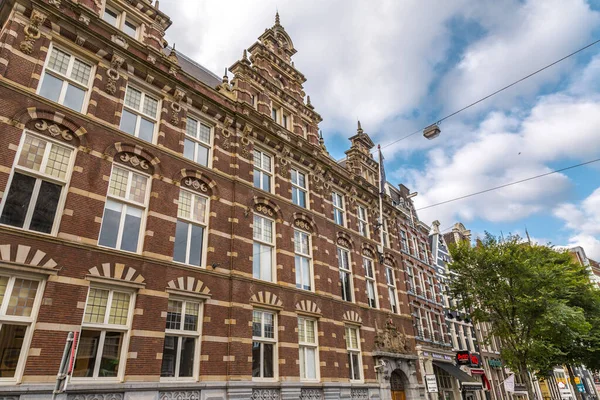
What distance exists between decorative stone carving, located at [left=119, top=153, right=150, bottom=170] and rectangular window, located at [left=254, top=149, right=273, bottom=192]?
5.65 metres

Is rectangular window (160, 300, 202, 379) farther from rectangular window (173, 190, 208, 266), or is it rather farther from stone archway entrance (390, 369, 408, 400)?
stone archway entrance (390, 369, 408, 400)

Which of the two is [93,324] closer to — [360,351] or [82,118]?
[82,118]

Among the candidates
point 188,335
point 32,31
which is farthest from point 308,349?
point 32,31

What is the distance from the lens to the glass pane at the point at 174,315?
12820 millimetres

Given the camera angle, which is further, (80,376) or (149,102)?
(149,102)

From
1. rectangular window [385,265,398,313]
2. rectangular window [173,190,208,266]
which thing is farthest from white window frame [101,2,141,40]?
rectangular window [385,265,398,313]

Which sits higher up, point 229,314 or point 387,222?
point 387,222

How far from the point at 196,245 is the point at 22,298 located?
19.3 ft

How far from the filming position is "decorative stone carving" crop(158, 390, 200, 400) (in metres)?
11.6

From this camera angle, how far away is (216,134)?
17.5m

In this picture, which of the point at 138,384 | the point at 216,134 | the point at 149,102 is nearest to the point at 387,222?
the point at 216,134

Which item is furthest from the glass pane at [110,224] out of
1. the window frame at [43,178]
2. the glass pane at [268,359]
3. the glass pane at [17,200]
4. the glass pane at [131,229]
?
the glass pane at [268,359]

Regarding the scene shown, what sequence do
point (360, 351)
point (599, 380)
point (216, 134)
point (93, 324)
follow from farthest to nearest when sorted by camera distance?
point (599, 380) < point (360, 351) < point (216, 134) < point (93, 324)

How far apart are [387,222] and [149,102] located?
1947cm
